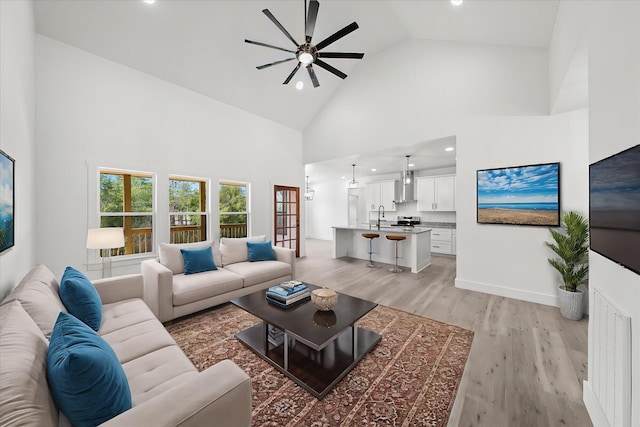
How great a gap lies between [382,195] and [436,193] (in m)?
1.66

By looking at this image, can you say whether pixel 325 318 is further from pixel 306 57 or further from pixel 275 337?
pixel 306 57

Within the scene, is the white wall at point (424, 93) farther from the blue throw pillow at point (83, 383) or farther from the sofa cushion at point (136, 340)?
the blue throw pillow at point (83, 383)

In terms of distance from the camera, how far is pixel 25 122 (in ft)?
8.14

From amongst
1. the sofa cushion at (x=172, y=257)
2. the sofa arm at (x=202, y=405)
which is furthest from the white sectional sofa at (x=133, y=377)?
the sofa cushion at (x=172, y=257)

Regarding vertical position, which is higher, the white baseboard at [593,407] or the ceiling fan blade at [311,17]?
the ceiling fan blade at [311,17]

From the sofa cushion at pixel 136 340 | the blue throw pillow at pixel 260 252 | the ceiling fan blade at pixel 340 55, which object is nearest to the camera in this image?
the sofa cushion at pixel 136 340

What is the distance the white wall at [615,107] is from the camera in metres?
1.11

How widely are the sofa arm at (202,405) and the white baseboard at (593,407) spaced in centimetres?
197

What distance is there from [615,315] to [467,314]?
6.32 feet

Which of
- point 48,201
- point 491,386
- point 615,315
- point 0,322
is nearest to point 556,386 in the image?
point 491,386

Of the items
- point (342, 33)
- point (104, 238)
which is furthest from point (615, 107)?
point (104, 238)

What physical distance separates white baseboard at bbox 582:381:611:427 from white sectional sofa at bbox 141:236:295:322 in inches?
125

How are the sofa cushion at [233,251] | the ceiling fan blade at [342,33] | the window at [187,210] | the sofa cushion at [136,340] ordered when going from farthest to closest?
1. the window at [187,210]
2. the sofa cushion at [233,251]
3. the ceiling fan blade at [342,33]
4. the sofa cushion at [136,340]

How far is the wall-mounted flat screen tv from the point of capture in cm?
107
